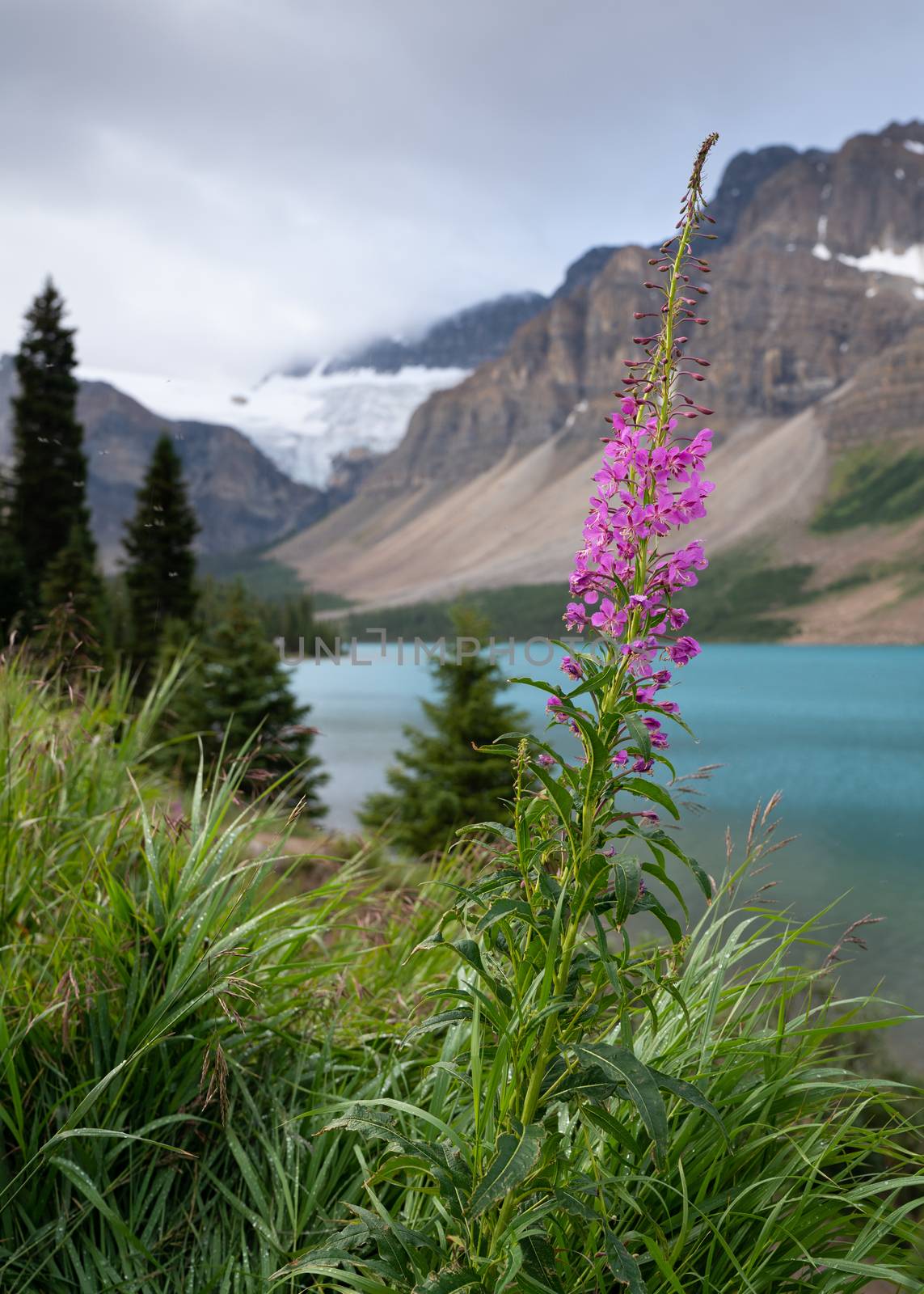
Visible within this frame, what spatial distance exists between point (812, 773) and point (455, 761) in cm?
2438

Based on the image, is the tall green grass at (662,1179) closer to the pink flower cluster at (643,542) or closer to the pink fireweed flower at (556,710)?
the pink fireweed flower at (556,710)

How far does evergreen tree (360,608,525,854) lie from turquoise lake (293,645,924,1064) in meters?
1.10

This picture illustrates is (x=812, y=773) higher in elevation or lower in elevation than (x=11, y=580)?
lower

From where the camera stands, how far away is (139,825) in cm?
404

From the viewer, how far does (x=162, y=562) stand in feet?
86.2

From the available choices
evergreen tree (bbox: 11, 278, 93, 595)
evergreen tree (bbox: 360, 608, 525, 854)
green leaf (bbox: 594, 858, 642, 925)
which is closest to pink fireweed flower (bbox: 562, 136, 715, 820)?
green leaf (bbox: 594, 858, 642, 925)

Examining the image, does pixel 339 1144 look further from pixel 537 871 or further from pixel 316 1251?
pixel 537 871

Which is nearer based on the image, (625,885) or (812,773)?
(625,885)

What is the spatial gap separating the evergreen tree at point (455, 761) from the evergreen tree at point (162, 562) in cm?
1080

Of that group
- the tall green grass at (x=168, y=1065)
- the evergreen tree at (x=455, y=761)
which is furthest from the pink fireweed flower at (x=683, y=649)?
the evergreen tree at (x=455, y=761)

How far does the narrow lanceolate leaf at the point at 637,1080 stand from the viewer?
5.56 feet

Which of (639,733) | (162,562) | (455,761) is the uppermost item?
(162,562)

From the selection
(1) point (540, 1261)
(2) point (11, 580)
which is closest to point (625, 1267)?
(1) point (540, 1261)

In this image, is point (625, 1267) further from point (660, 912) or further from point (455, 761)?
point (455, 761)
